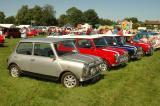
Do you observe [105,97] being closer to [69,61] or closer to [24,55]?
[69,61]

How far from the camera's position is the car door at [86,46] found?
1266cm

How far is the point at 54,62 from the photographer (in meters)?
9.48

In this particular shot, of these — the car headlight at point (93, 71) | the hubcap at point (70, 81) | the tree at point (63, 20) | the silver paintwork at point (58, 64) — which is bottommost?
the hubcap at point (70, 81)

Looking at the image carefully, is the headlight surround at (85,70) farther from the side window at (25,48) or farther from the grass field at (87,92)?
the side window at (25,48)

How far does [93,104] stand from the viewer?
774cm

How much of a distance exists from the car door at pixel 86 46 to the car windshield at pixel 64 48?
227 cm

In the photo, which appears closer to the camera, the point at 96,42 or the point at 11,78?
the point at 11,78

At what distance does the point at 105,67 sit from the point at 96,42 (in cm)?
135

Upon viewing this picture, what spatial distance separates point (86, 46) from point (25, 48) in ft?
11.0

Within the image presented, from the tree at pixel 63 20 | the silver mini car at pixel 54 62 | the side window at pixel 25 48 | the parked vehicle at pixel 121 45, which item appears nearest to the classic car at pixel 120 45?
the parked vehicle at pixel 121 45

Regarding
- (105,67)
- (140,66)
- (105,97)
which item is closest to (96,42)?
(105,67)

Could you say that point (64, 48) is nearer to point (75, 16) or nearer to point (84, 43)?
point (84, 43)

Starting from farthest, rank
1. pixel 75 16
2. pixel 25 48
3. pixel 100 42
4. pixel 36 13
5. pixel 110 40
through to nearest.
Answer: pixel 75 16 < pixel 36 13 < pixel 110 40 < pixel 100 42 < pixel 25 48

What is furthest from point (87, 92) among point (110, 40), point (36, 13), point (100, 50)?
point (36, 13)
